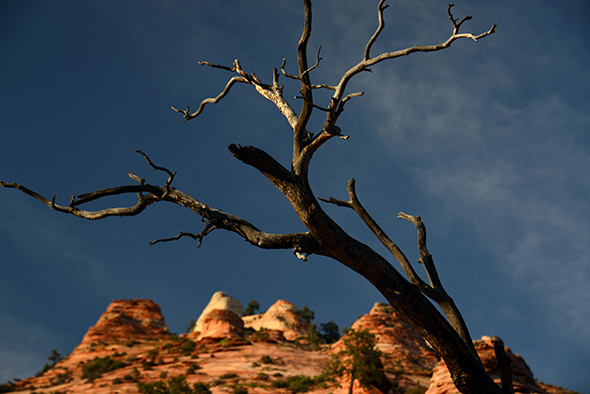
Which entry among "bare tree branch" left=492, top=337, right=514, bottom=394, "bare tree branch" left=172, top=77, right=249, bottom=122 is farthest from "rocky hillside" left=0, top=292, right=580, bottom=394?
"bare tree branch" left=172, top=77, right=249, bottom=122

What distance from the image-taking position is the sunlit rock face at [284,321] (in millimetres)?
78125

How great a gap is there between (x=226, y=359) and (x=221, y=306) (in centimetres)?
2874

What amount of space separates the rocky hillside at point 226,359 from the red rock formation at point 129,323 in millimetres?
144

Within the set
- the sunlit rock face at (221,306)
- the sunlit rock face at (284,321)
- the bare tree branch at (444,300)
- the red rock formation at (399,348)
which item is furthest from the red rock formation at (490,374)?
the sunlit rock face at (221,306)

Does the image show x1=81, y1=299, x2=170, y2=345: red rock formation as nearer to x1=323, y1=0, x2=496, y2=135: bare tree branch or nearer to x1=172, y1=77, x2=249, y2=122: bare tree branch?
x1=172, y1=77, x2=249, y2=122: bare tree branch

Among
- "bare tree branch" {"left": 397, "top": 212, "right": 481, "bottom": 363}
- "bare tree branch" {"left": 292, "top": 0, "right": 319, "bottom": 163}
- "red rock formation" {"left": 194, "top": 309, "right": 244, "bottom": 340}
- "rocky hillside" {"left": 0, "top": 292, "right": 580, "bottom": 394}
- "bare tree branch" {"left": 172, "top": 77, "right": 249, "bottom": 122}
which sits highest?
"red rock formation" {"left": 194, "top": 309, "right": 244, "bottom": 340}

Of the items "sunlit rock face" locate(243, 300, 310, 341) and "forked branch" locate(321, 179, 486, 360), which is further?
"sunlit rock face" locate(243, 300, 310, 341)

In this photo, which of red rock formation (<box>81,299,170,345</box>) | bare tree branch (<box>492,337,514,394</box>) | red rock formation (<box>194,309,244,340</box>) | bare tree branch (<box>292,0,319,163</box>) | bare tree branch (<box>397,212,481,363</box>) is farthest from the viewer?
red rock formation (<box>81,299,170,345</box>)

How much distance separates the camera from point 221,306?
2972 inches

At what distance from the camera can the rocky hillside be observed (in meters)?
34.5

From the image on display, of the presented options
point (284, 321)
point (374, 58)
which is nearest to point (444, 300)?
point (374, 58)

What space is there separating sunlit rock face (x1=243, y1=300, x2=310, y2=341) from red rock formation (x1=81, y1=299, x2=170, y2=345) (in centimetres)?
1738

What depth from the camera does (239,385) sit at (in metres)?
35.3

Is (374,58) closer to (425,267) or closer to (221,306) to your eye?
(425,267)
